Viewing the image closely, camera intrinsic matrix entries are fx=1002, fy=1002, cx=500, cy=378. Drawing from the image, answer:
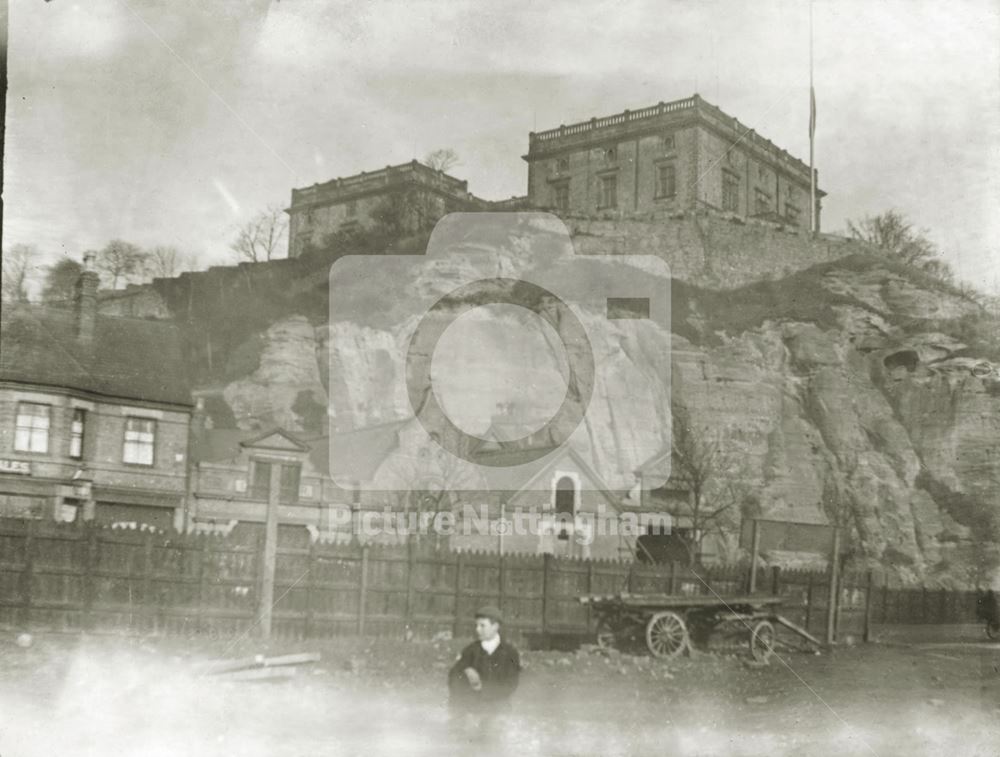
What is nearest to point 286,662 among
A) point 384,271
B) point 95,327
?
point 95,327

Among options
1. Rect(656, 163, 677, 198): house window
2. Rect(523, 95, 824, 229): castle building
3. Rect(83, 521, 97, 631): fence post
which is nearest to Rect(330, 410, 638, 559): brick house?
Rect(83, 521, 97, 631): fence post

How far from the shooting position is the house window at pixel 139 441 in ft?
78.7

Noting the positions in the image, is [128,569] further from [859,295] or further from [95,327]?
[859,295]

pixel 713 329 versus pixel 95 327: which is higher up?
pixel 713 329

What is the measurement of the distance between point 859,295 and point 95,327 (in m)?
32.2

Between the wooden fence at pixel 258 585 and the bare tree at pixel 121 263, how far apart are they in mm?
24542

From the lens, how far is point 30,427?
19.7m

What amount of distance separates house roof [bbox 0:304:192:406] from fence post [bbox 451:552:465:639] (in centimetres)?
964

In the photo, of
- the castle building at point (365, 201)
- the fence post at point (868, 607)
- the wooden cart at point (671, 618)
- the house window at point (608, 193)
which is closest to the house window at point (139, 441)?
the wooden cart at point (671, 618)

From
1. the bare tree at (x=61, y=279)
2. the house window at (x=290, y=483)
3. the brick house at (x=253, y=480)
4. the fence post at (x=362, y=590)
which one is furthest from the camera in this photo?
the bare tree at (x=61, y=279)

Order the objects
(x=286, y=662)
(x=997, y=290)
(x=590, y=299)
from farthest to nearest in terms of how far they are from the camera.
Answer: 1. (x=590, y=299)
2. (x=997, y=290)
3. (x=286, y=662)

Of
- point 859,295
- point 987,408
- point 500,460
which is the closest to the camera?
point 500,460

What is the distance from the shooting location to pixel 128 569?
45.3 feet

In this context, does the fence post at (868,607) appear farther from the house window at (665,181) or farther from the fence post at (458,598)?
the house window at (665,181)
